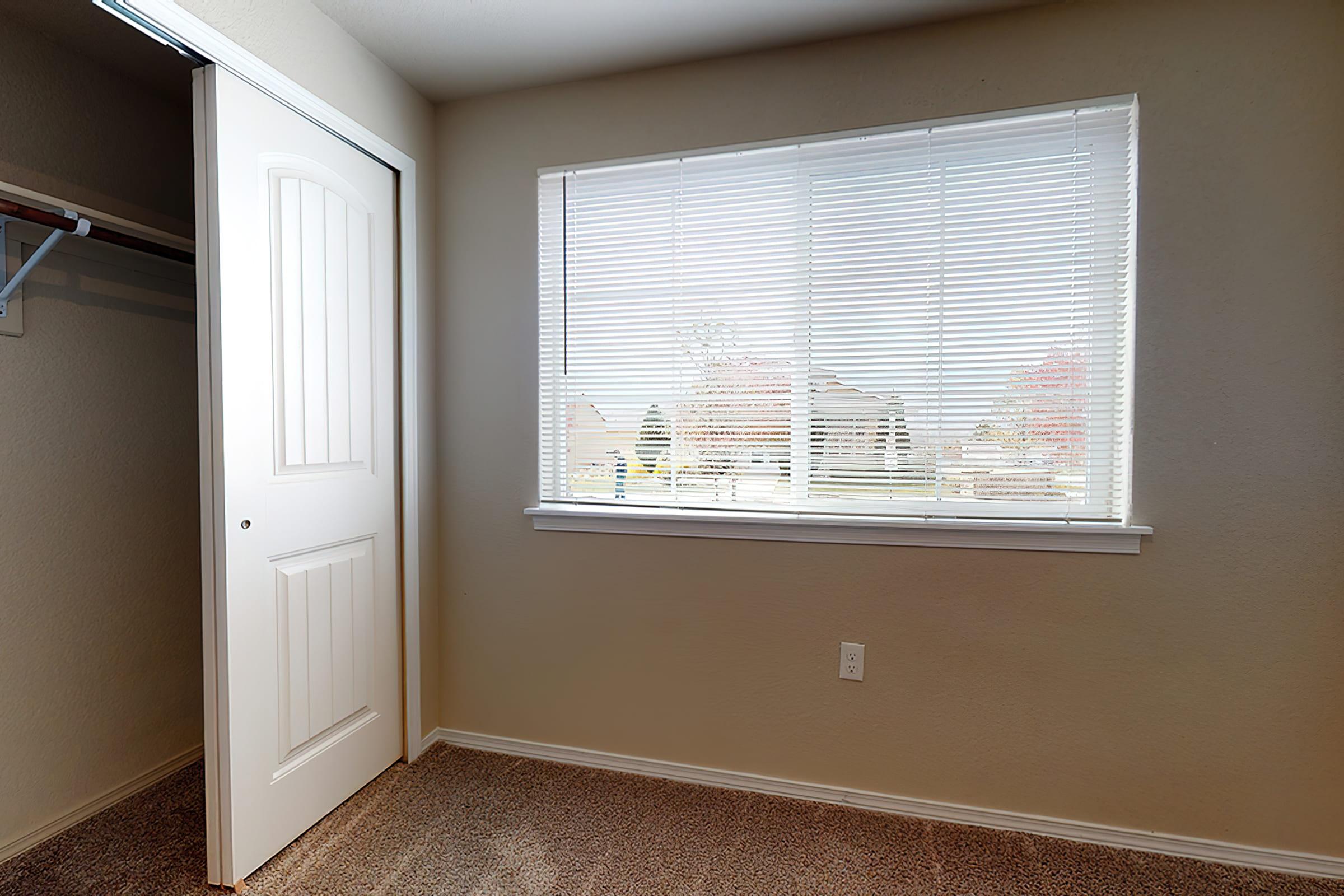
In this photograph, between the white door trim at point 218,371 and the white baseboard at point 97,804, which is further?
the white baseboard at point 97,804

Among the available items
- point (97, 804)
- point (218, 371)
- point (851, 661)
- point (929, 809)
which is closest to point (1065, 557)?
point (851, 661)

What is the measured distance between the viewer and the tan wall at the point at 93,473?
6.10 feet

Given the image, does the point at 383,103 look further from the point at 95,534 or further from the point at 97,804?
the point at 97,804

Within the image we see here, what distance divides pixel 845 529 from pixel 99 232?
2.30m

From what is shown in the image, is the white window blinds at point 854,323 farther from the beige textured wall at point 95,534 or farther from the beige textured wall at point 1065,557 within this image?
the beige textured wall at point 95,534

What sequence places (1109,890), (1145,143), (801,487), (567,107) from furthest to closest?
(567,107), (801,487), (1145,143), (1109,890)

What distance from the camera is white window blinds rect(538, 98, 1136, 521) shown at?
1905 millimetres

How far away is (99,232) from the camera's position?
1.84m

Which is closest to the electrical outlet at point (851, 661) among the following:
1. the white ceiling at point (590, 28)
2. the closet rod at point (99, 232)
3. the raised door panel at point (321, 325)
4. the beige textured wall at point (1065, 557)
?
the beige textured wall at point (1065, 557)

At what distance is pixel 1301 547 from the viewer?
1.75 m

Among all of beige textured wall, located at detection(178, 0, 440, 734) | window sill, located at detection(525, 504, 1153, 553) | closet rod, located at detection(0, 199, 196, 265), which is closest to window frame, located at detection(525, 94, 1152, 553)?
window sill, located at detection(525, 504, 1153, 553)

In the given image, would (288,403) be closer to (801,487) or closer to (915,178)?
(801,487)

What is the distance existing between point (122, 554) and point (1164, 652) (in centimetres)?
317

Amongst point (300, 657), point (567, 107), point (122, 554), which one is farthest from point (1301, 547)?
point (122, 554)
